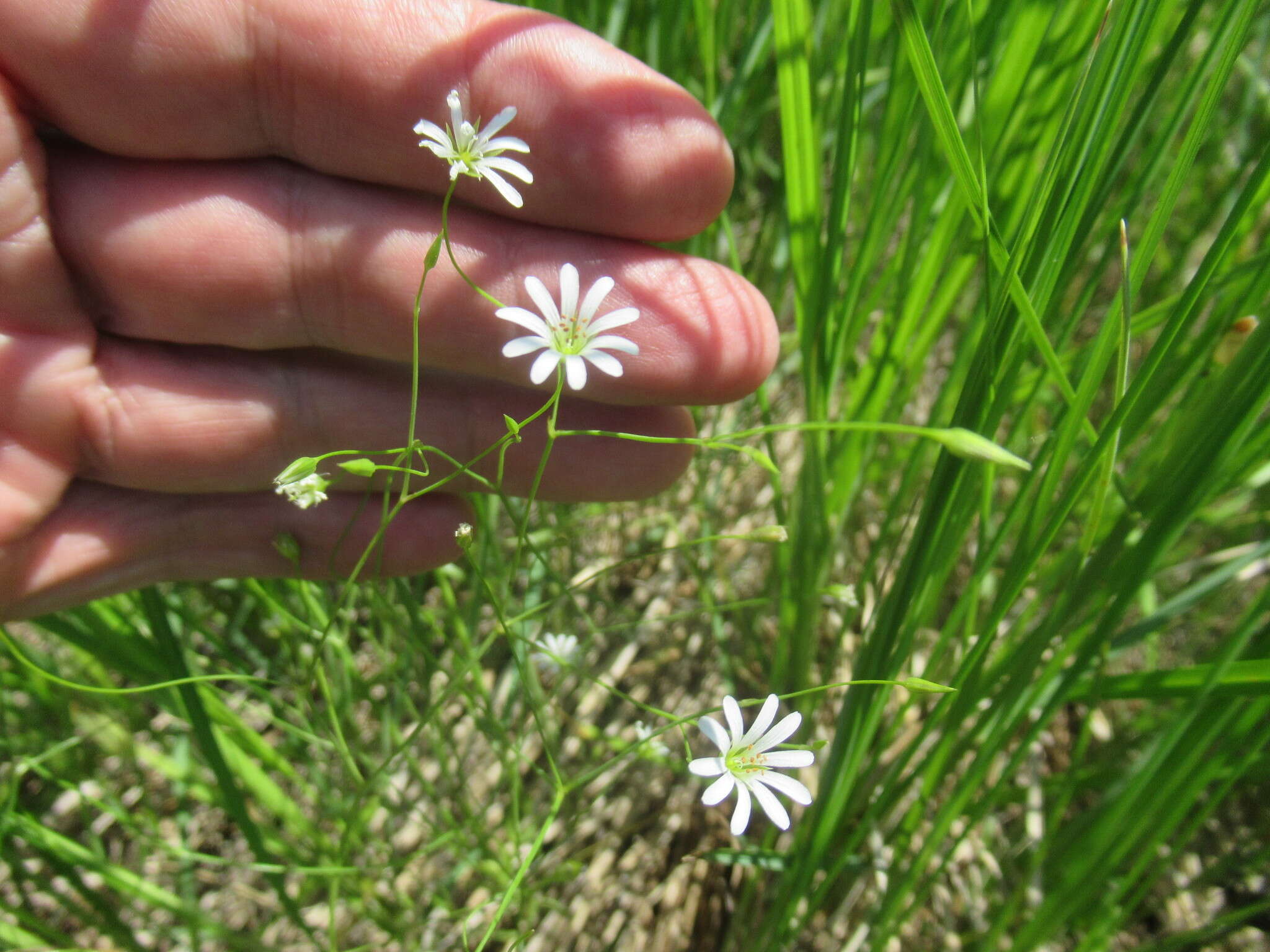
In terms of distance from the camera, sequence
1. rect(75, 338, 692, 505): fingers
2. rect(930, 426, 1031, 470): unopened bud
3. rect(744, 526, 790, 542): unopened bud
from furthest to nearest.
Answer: rect(75, 338, 692, 505): fingers, rect(744, 526, 790, 542): unopened bud, rect(930, 426, 1031, 470): unopened bud

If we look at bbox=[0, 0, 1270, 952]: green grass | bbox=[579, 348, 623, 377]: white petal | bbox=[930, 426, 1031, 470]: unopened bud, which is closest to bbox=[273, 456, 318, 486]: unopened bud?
bbox=[0, 0, 1270, 952]: green grass

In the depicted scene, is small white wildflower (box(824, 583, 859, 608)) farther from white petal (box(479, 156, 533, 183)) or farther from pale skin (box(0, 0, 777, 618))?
white petal (box(479, 156, 533, 183))

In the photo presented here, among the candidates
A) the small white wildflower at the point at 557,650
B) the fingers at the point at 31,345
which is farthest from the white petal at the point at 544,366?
the fingers at the point at 31,345

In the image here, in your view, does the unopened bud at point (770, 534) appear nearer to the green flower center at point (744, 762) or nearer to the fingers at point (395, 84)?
the green flower center at point (744, 762)

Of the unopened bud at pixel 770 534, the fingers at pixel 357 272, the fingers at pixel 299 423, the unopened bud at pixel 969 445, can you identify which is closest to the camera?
the unopened bud at pixel 969 445

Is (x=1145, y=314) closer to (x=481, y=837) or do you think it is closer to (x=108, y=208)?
(x=481, y=837)

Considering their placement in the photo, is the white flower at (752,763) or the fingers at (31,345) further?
the fingers at (31,345)

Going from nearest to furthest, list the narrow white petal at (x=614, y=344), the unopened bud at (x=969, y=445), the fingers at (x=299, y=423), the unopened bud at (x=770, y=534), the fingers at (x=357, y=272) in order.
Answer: the unopened bud at (x=969, y=445), the narrow white petal at (x=614, y=344), the unopened bud at (x=770, y=534), the fingers at (x=357, y=272), the fingers at (x=299, y=423)
